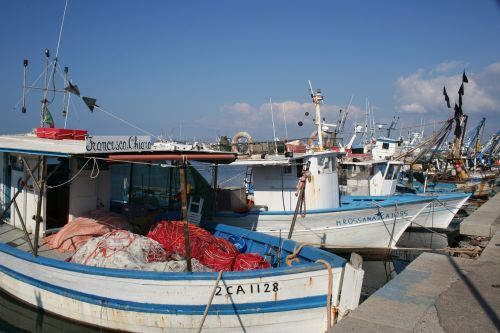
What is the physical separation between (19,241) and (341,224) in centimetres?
957

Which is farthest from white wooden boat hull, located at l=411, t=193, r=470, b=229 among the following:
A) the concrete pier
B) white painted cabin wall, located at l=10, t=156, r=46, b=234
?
white painted cabin wall, located at l=10, t=156, r=46, b=234

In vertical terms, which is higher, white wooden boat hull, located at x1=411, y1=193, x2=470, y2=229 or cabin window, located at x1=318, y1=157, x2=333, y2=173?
cabin window, located at x1=318, y1=157, x2=333, y2=173

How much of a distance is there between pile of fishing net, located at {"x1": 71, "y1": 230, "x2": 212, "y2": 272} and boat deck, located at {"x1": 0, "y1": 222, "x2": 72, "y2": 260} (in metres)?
0.73

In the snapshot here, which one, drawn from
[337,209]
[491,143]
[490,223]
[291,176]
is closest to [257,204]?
[291,176]

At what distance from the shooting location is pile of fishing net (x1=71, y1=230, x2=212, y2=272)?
727 cm

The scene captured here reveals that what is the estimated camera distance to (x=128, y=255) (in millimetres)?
7508

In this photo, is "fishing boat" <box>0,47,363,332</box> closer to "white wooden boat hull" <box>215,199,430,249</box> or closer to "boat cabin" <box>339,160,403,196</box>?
"white wooden boat hull" <box>215,199,430,249</box>

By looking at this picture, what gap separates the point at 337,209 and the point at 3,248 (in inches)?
372

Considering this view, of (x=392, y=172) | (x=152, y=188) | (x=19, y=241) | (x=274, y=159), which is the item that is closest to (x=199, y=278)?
(x=19, y=241)

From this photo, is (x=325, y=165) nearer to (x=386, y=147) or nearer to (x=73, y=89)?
(x=73, y=89)

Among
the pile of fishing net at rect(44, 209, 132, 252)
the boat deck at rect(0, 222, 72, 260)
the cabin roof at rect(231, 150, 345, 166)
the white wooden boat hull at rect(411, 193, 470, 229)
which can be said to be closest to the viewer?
the boat deck at rect(0, 222, 72, 260)

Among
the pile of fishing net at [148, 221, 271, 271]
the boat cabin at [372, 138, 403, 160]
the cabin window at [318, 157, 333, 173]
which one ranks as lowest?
the pile of fishing net at [148, 221, 271, 271]

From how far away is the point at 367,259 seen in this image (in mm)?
15102

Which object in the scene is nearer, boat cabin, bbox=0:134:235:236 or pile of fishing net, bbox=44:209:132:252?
boat cabin, bbox=0:134:235:236
